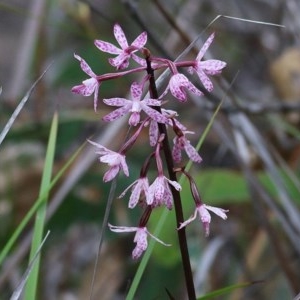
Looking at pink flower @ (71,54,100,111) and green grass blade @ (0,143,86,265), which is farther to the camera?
green grass blade @ (0,143,86,265)

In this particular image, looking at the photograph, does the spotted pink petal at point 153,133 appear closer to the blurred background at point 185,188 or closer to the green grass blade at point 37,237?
the green grass blade at point 37,237

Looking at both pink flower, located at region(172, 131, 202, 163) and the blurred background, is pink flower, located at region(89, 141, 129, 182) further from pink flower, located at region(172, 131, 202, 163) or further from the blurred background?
the blurred background

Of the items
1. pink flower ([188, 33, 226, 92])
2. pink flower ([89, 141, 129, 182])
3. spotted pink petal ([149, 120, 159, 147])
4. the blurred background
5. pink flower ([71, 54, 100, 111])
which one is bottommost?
the blurred background

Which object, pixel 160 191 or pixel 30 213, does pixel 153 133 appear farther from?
pixel 30 213

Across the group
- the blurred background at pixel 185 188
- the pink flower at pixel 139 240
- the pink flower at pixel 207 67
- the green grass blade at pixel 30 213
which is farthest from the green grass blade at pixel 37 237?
the blurred background at pixel 185 188

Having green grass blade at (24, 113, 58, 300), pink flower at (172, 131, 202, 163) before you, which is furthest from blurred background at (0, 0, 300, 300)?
pink flower at (172, 131, 202, 163)

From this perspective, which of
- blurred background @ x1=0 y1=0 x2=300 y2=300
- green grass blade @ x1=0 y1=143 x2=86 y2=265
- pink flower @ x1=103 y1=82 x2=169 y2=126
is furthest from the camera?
blurred background @ x1=0 y1=0 x2=300 y2=300

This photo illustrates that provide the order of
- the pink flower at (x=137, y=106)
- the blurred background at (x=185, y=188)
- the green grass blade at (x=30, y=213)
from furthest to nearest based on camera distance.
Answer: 1. the blurred background at (x=185, y=188)
2. the green grass blade at (x=30, y=213)
3. the pink flower at (x=137, y=106)
